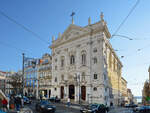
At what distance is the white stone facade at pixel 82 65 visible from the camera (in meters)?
37.5

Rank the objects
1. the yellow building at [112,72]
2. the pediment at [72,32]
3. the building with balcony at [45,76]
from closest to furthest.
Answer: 1. the yellow building at [112,72]
2. the pediment at [72,32]
3. the building with balcony at [45,76]

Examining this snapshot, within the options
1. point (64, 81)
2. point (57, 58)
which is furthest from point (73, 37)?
point (64, 81)

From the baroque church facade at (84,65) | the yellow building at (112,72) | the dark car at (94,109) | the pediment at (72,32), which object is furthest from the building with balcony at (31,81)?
the dark car at (94,109)

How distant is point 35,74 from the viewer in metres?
64.6

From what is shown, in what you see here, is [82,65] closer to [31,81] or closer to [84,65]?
[84,65]

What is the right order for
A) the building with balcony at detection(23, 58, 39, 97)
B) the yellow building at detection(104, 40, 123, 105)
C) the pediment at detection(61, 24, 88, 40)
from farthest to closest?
the building with balcony at detection(23, 58, 39, 97)
the pediment at detection(61, 24, 88, 40)
the yellow building at detection(104, 40, 123, 105)

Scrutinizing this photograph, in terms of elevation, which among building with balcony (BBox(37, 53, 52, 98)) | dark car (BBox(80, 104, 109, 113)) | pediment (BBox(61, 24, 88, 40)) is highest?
pediment (BBox(61, 24, 88, 40))

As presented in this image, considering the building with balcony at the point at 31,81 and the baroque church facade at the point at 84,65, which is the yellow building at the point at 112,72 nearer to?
the baroque church facade at the point at 84,65

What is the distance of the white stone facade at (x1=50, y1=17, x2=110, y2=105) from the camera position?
37531mm

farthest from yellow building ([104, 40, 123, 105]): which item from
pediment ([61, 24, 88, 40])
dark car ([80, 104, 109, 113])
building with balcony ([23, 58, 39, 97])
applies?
building with balcony ([23, 58, 39, 97])

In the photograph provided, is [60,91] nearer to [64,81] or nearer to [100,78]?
[64,81]

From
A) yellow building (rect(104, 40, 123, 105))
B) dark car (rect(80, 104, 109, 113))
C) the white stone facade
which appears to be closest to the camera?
dark car (rect(80, 104, 109, 113))

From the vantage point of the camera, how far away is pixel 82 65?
4112 centimetres

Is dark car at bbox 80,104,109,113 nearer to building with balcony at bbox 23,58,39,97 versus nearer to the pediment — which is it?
the pediment
